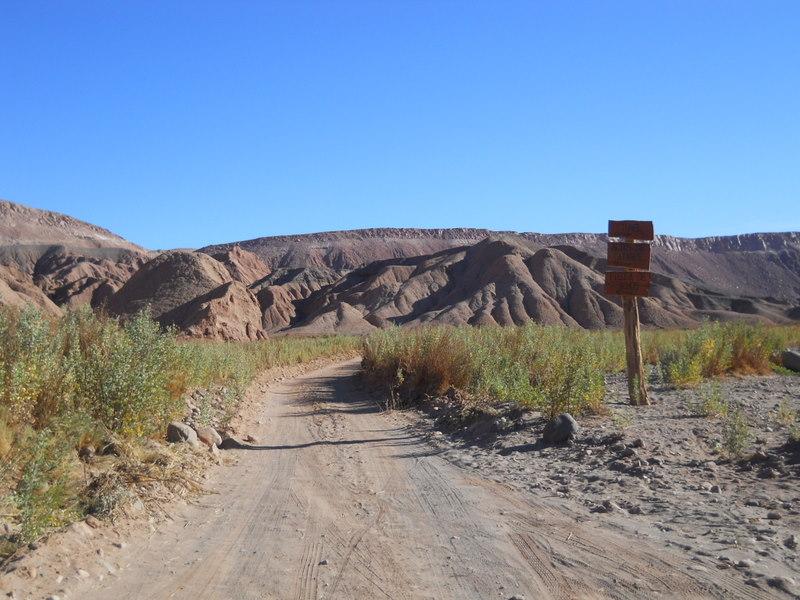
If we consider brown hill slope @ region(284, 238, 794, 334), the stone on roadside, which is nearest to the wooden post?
the stone on roadside

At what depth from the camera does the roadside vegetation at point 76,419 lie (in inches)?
213

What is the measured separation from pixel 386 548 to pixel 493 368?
872 centimetres

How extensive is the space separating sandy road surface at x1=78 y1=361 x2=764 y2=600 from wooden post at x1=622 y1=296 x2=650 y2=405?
5681 mm

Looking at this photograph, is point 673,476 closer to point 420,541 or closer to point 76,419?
point 420,541

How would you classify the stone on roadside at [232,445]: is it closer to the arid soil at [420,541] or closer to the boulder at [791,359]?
the arid soil at [420,541]

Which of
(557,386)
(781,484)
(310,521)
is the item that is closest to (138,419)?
(310,521)

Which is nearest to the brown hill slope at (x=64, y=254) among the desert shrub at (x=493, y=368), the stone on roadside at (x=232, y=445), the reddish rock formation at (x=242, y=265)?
the reddish rock formation at (x=242, y=265)

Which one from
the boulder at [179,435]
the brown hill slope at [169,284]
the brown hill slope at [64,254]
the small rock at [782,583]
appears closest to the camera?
the small rock at [782,583]

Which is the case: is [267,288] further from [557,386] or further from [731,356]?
[557,386]

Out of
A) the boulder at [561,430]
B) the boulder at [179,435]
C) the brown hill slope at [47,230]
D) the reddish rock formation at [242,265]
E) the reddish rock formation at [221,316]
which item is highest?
the brown hill slope at [47,230]

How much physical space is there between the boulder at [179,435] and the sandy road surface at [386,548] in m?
0.77

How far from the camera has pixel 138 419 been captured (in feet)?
27.0

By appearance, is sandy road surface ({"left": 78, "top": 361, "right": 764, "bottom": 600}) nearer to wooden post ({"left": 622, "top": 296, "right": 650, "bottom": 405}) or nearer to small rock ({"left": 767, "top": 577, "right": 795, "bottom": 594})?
small rock ({"left": 767, "top": 577, "right": 795, "bottom": 594})

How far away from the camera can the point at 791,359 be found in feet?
72.2
